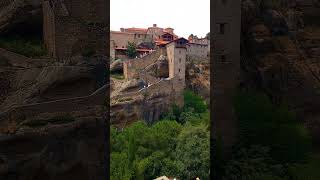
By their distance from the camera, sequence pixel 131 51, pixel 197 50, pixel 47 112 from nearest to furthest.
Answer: pixel 47 112 < pixel 131 51 < pixel 197 50

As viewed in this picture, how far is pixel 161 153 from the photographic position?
25.2 metres

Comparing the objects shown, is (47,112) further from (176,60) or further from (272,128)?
(176,60)

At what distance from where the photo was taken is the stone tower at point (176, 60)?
4512 centimetres

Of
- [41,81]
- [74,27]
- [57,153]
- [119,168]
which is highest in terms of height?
[74,27]

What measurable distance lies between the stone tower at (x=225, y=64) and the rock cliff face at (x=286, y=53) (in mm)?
151

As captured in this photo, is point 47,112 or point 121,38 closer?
point 47,112

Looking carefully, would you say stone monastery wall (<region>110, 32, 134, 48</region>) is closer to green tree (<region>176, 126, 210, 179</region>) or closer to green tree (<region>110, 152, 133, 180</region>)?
green tree (<region>176, 126, 210, 179</region>)

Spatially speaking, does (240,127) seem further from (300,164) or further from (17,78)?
(17,78)

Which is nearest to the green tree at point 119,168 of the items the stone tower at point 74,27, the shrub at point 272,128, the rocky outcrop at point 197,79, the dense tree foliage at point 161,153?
the dense tree foliage at point 161,153

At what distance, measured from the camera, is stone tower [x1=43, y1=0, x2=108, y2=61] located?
5.88 meters

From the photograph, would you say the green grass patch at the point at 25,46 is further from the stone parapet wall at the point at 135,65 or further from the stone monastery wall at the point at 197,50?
the stone monastery wall at the point at 197,50

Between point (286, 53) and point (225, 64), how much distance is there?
3.28 feet

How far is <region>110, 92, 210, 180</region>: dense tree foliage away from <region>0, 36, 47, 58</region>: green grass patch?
49.4 ft

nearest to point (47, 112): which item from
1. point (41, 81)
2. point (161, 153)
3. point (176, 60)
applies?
point (41, 81)
